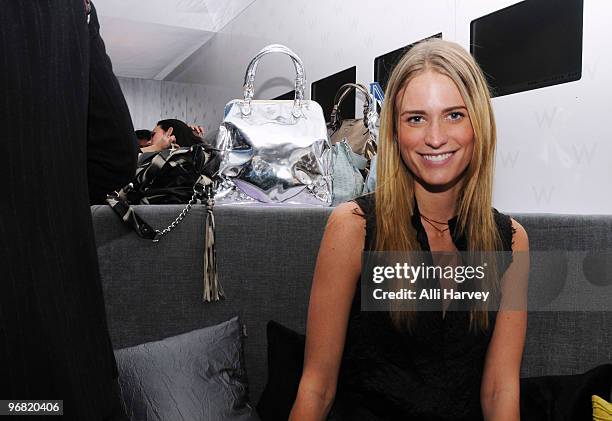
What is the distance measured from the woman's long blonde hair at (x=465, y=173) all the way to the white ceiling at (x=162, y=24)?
13.6 ft

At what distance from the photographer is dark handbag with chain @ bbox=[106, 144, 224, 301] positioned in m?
1.65

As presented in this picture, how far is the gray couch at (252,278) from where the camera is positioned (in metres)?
1.64

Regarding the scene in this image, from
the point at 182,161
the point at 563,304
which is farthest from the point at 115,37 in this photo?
the point at 563,304

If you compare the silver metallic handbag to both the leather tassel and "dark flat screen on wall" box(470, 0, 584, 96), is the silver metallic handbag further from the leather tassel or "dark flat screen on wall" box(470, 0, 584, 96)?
"dark flat screen on wall" box(470, 0, 584, 96)

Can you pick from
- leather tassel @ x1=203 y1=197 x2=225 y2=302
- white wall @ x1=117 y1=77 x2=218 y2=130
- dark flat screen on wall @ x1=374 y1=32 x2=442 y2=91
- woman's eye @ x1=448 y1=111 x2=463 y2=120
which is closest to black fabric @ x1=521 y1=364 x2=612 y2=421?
woman's eye @ x1=448 y1=111 x2=463 y2=120

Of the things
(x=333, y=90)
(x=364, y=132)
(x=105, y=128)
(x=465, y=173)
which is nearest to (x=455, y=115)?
(x=465, y=173)

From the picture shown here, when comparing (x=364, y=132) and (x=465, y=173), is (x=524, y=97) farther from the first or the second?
(x=465, y=173)

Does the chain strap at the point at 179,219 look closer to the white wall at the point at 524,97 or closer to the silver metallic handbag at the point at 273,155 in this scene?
the silver metallic handbag at the point at 273,155

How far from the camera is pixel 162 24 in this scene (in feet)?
20.5

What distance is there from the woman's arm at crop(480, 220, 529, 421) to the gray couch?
38cm

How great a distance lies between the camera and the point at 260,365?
1721 mm

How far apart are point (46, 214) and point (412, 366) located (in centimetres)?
90

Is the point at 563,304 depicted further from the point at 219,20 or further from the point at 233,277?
the point at 219,20

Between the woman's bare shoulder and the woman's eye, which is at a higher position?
the woman's eye
